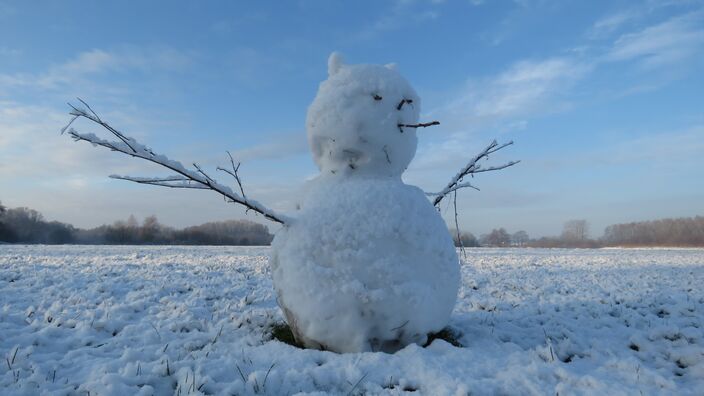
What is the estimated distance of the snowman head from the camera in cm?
395

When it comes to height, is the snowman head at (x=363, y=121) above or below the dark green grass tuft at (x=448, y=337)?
above

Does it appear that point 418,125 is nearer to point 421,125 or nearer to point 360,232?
point 421,125

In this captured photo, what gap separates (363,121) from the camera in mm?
3928

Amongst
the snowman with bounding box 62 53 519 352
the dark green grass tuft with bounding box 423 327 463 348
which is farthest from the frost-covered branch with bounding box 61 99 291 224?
the dark green grass tuft with bounding box 423 327 463 348

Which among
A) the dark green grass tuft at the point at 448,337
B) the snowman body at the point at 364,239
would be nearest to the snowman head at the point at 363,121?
the snowman body at the point at 364,239

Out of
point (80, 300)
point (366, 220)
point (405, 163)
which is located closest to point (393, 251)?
point (366, 220)

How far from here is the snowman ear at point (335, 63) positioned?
171 inches

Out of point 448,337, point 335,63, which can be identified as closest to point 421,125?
point 335,63

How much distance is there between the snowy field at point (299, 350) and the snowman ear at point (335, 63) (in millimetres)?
2728

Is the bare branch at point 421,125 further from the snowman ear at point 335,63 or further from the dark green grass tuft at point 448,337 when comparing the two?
the dark green grass tuft at point 448,337

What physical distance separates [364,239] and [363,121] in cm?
111

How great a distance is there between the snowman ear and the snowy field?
2.73 metres

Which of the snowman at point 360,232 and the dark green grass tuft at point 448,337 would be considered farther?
the dark green grass tuft at point 448,337

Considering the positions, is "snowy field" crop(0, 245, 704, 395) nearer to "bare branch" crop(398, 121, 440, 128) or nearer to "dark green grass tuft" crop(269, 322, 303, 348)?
"dark green grass tuft" crop(269, 322, 303, 348)
